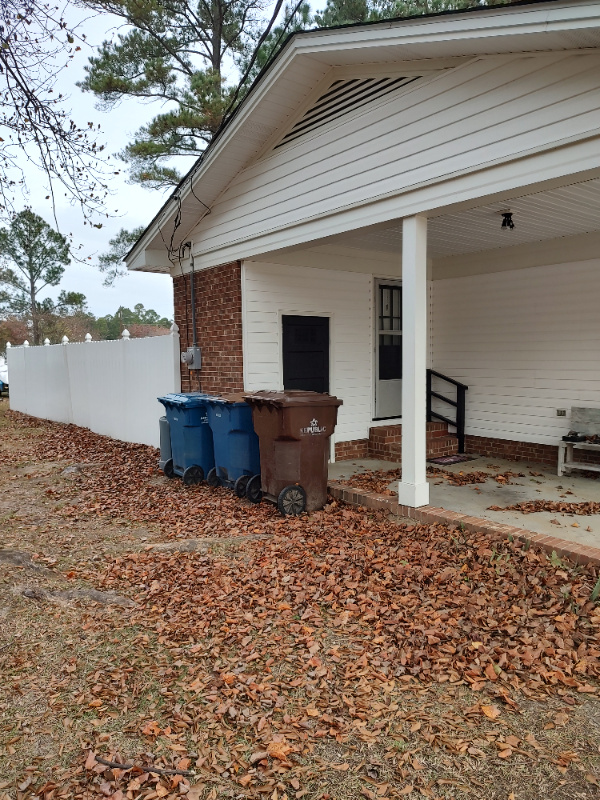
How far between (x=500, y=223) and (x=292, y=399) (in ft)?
10.7

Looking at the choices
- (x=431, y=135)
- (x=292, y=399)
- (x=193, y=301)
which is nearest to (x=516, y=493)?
(x=292, y=399)

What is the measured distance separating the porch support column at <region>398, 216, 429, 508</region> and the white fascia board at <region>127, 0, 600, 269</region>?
4.56 ft

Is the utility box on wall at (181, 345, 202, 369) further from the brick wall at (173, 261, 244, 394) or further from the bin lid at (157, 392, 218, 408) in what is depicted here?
the bin lid at (157, 392, 218, 408)

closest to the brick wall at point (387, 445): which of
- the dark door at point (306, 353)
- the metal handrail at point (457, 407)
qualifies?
the metal handrail at point (457, 407)

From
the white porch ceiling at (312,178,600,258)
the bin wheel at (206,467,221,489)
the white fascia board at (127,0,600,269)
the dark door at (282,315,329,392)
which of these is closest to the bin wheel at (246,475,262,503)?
the bin wheel at (206,467,221,489)

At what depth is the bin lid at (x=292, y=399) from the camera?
18.6 feet

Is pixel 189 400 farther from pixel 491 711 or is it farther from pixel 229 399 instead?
pixel 491 711

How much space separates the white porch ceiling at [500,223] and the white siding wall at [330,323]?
2.22 ft

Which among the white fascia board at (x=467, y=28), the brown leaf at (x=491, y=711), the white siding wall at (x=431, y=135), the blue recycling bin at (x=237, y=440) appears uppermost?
the white fascia board at (x=467, y=28)

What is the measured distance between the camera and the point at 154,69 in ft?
44.2

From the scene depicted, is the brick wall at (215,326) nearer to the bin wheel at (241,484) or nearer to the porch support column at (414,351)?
the bin wheel at (241,484)

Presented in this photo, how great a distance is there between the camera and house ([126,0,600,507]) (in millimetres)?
4281

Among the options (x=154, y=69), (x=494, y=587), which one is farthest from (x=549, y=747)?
(x=154, y=69)

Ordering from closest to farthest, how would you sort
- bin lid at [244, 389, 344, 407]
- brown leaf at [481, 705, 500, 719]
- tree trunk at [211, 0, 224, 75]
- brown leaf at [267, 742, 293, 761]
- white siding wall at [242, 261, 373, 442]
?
brown leaf at [267, 742, 293, 761]
brown leaf at [481, 705, 500, 719]
bin lid at [244, 389, 344, 407]
white siding wall at [242, 261, 373, 442]
tree trunk at [211, 0, 224, 75]
